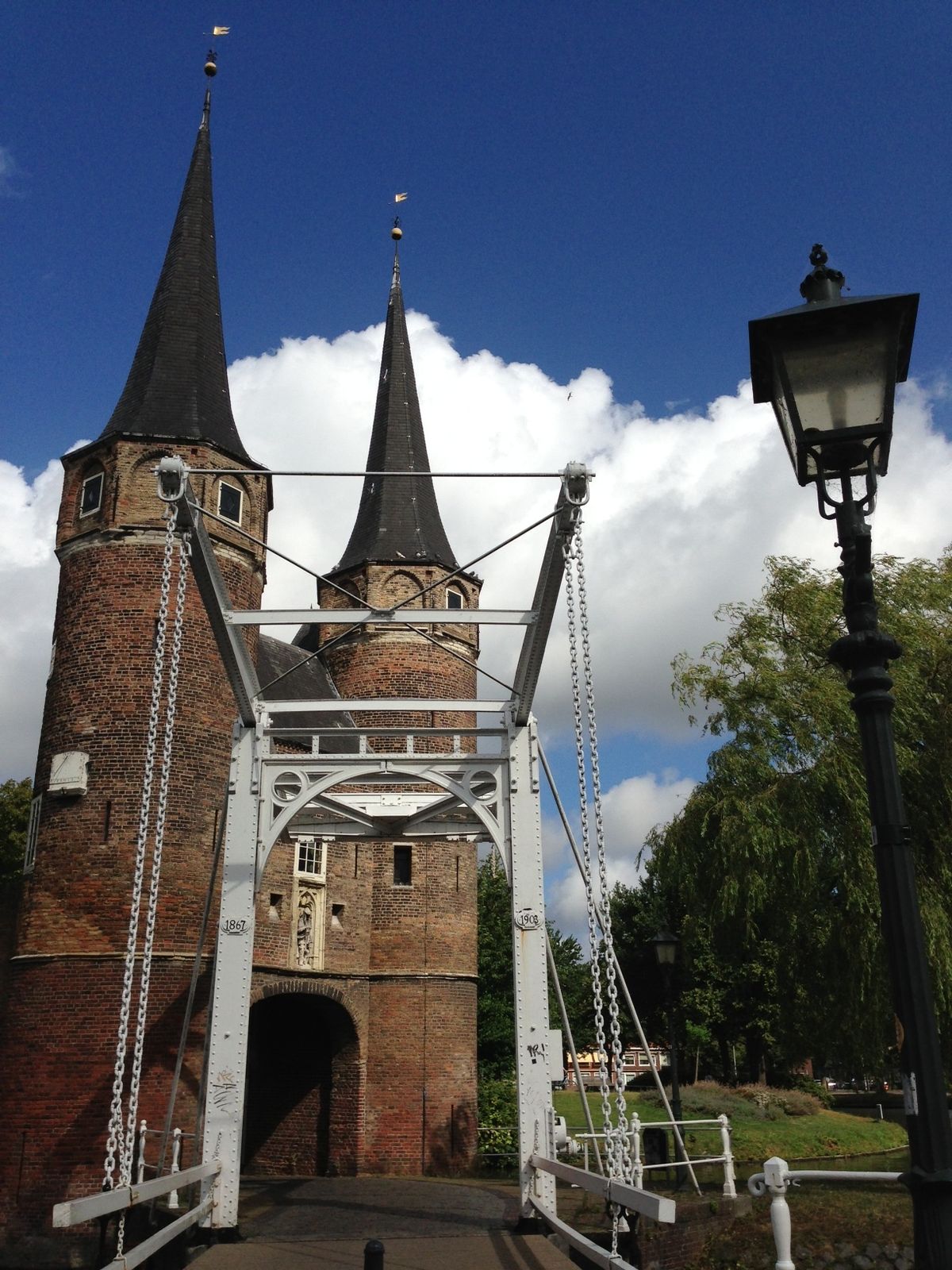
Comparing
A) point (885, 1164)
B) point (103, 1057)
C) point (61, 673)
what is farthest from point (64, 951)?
point (885, 1164)

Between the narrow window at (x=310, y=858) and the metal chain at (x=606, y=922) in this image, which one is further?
the narrow window at (x=310, y=858)

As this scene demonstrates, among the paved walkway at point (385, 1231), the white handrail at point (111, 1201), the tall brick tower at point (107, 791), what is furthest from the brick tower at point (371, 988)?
the white handrail at point (111, 1201)

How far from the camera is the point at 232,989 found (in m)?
9.38

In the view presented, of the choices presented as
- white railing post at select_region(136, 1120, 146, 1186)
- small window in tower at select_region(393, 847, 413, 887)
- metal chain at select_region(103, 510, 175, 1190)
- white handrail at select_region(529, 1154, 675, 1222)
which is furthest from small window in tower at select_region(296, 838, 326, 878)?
white handrail at select_region(529, 1154, 675, 1222)

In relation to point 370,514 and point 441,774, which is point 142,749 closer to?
point 441,774

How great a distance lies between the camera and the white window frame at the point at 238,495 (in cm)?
1762

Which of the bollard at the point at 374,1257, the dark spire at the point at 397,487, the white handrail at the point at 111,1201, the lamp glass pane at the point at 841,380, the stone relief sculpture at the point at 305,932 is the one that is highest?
the dark spire at the point at 397,487

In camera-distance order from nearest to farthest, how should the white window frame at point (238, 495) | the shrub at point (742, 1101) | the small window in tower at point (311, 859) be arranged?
the white window frame at point (238, 495) → the small window in tower at point (311, 859) → the shrub at point (742, 1101)

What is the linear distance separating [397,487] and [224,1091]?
16057 millimetres

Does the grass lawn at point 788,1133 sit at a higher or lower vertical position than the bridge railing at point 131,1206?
lower

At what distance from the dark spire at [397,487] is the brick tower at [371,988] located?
1.41 m

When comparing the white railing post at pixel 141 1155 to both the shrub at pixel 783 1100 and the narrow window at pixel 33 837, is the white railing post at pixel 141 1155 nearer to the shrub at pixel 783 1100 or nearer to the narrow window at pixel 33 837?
the narrow window at pixel 33 837

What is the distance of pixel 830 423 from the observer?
3.60 m

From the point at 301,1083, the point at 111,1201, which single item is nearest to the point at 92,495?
the point at 301,1083
